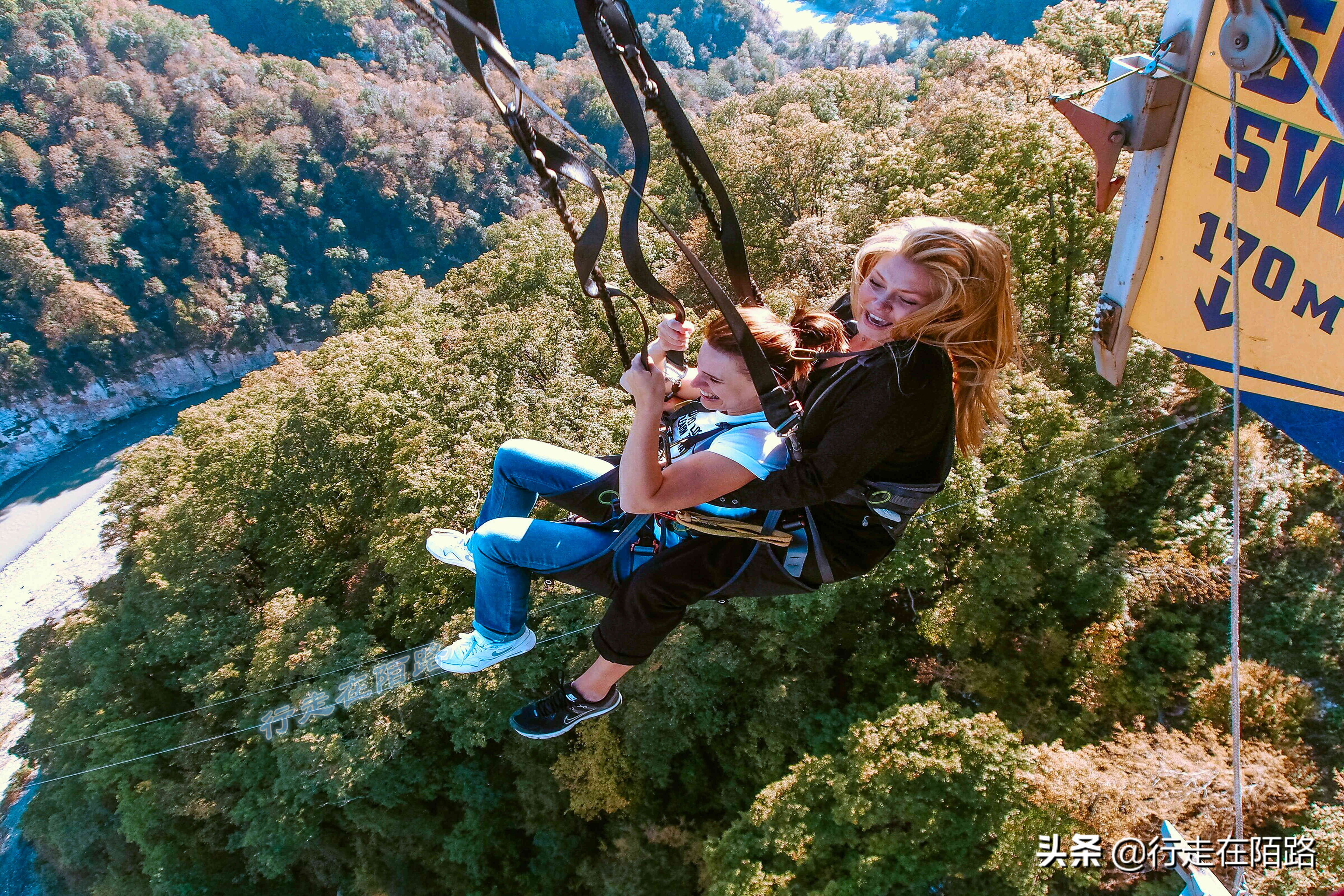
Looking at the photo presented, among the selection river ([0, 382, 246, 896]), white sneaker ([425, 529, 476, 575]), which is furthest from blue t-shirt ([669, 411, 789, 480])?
river ([0, 382, 246, 896])

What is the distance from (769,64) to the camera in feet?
243

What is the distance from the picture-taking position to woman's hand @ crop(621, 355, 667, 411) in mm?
2232

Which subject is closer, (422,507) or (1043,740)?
(1043,740)

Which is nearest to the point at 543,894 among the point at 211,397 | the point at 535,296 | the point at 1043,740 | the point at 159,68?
the point at 1043,740

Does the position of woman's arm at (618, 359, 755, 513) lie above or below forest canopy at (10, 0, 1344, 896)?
above

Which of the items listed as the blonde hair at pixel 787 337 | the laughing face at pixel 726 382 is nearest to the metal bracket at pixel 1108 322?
the blonde hair at pixel 787 337

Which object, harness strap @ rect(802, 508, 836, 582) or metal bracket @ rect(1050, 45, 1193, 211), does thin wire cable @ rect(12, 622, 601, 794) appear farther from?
metal bracket @ rect(1050, 45, 1193, 211)

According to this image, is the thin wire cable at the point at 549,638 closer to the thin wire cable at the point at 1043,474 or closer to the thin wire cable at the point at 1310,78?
the thin wire cable at the point at 1043,474

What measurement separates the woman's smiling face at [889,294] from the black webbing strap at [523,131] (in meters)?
0.78

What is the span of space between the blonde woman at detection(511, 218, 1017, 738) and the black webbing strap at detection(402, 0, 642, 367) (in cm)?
30

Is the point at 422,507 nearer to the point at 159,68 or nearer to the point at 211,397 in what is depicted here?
the point at 211,397

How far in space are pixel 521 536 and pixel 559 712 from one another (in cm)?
96

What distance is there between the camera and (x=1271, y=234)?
3.16 metres

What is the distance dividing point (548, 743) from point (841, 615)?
242 inches
